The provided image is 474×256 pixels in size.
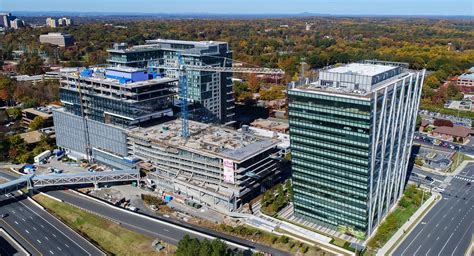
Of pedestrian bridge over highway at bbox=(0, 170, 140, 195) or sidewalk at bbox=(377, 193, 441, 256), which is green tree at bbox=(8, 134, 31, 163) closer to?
pedestrian bridge over highway at bbox=(0, 170, 140, 195)

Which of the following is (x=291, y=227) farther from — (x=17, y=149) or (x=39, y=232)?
(x=17, y=149)

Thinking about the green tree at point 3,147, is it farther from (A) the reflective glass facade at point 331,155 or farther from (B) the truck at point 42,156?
(A) the reflective glass facade at point 331,155

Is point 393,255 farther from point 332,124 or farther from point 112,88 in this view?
point 112,88

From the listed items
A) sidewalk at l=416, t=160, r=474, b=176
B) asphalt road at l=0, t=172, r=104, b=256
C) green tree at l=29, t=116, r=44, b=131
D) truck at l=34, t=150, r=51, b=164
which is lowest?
asphalt road at l=0, t=172, r=104, b=256

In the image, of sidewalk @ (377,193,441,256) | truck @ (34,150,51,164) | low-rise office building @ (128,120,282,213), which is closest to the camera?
sidewalk @ (377,193,441,256)

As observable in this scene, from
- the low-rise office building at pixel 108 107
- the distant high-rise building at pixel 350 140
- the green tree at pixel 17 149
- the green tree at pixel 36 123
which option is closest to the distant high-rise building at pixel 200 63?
the low-rise office building at pixel 108 107

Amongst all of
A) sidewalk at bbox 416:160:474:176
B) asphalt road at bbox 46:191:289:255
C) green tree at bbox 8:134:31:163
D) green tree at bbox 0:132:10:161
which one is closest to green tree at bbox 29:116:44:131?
green tree at bbox 8:134:31:163
